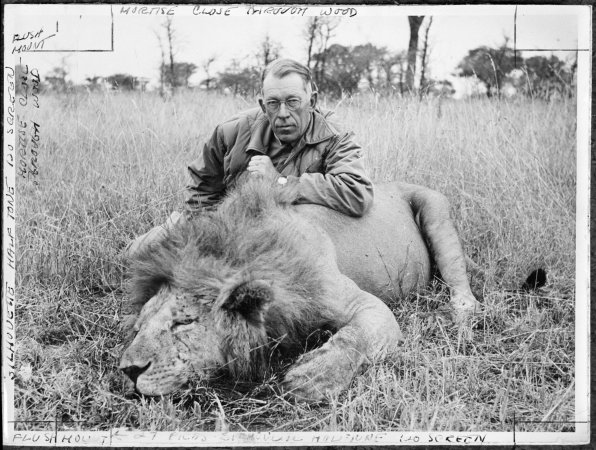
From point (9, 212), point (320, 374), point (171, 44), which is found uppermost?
point (171, 44)

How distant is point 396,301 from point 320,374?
1303mm

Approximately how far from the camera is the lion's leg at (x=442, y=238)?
4.99m

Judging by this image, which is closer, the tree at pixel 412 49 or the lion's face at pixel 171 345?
the lion's face at pixel 171 345

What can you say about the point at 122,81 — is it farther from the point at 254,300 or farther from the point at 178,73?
the point at 254,300

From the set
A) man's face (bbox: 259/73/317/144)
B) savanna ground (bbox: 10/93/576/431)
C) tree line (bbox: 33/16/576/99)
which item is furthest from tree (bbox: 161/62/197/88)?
man's face (bbox: 259/73/317/144)

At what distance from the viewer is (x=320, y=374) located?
3.69 meters

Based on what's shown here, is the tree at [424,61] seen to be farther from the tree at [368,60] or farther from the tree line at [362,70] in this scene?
the tree at [368,60]

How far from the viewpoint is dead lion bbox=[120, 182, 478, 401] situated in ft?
11.9

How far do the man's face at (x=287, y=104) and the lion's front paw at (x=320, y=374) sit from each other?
1.75m

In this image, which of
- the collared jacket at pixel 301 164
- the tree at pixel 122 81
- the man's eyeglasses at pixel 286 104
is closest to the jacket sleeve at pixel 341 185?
the collared jacket at pixel 301 164

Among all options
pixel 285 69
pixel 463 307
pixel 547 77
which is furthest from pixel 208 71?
pixel 463 307

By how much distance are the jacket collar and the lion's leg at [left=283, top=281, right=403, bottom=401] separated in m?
1.29

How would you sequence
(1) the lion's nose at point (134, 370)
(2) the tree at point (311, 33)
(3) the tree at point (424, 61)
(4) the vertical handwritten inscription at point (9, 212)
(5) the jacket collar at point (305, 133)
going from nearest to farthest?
(1) the lion's nose at point (134, 370), (4) the vertical handwritten inscription at point (9, 212), (2) the tree at point (311, 33), (3) the tree at point (424, 61), (5) the jacket collar at point (305, 133)

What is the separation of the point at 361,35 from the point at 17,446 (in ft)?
9.68
